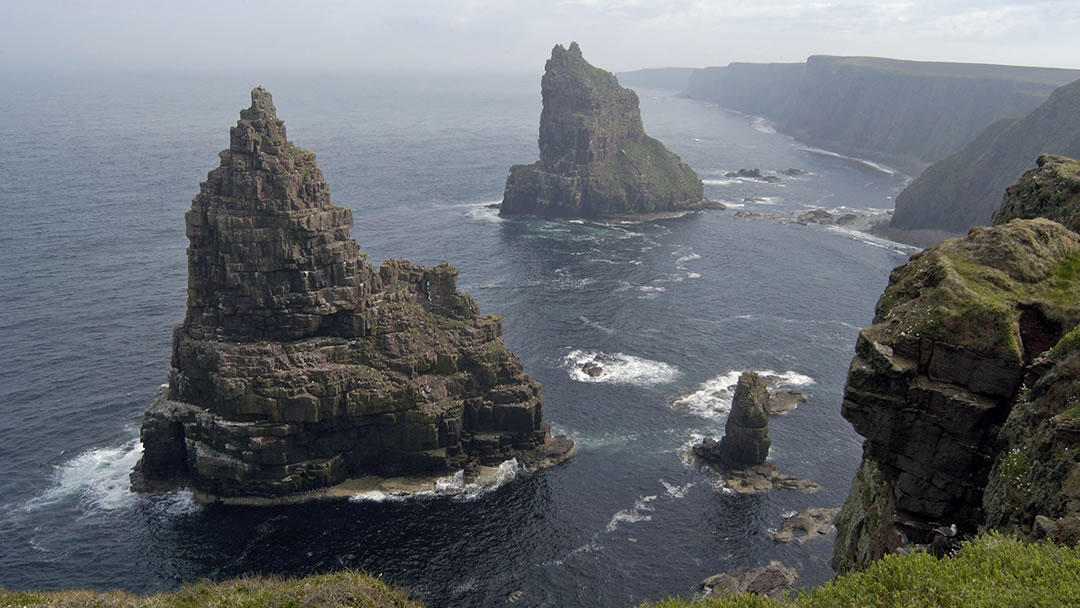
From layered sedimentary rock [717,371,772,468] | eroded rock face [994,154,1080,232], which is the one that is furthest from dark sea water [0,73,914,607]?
eroded rock face [994,154,1080,232]

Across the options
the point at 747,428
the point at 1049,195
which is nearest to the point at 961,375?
the point at 1049,195

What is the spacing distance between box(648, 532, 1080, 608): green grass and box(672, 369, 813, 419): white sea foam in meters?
79.3

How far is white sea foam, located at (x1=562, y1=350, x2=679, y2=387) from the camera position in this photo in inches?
5030

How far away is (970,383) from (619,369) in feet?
290

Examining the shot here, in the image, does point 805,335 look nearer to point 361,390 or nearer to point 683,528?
point 683,528

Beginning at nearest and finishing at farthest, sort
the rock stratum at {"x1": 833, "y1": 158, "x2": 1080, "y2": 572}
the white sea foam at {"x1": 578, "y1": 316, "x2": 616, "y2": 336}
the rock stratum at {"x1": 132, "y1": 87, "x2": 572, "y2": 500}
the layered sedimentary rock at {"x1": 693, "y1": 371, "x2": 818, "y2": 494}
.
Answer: the rock stratum at {"x1": 833, "y1": 158, "x2": 1080, "y2": 572} < the rock stratum at {"x1": 132, "y1": 87, "x2": 572, "y2": 500} < the layered sedimentary rock at {"x1": 693, "y1": 371, "x2": 818, "y2": 494} < the white sea foam at {"x1": 578, "y1": 316, "x2": 616, "y2": 336}

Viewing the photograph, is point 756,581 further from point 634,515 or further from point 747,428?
point 747,428

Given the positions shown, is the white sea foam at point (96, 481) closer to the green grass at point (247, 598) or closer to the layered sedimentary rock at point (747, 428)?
the green grass at point (247, 598)

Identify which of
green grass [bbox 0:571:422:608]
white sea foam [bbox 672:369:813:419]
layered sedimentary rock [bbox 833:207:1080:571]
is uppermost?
layered sedimentary rock [bbox 833:207:1080:571]

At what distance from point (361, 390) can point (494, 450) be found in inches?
758

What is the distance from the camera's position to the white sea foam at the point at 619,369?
5030 inches

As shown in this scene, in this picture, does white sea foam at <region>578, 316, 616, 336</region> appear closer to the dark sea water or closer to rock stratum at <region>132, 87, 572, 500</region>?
the dark sea water

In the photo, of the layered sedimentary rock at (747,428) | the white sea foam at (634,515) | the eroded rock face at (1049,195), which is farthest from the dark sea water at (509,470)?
the eroded rock face at (1049,195)

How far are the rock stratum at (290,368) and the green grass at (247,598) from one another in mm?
40419
